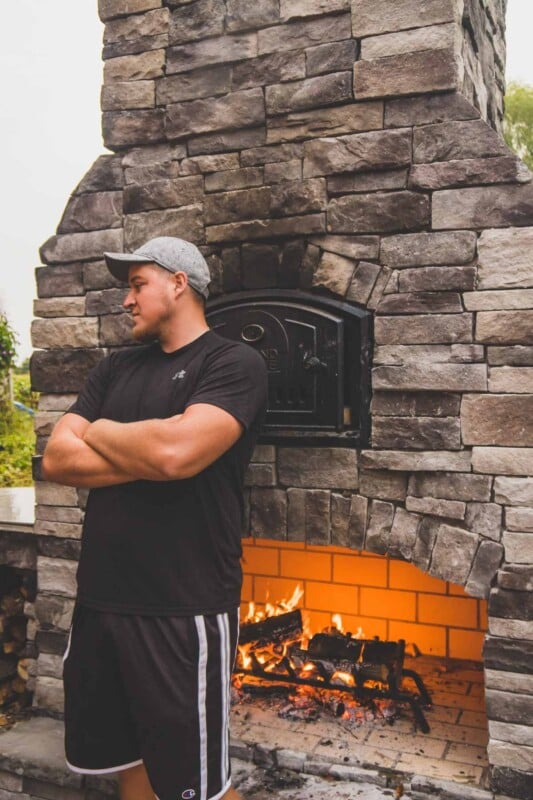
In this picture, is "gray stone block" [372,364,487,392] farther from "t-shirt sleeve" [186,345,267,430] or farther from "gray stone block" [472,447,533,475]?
"t-shirt sleeve" [186,345,267,430]

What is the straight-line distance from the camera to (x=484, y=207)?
2467 millimetres

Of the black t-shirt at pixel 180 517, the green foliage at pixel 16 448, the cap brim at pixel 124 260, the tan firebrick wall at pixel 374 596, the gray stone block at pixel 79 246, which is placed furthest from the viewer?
the green foliage at pixel 16 448

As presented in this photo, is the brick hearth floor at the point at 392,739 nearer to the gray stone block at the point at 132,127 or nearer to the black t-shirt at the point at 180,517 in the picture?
the black t-shirt at the point at 180,517

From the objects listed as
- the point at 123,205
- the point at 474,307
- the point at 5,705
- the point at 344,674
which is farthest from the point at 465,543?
the point at 5,705

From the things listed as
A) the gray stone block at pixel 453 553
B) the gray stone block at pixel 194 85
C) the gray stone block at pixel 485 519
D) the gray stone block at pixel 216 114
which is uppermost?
the gray stone block at pixel 194 85

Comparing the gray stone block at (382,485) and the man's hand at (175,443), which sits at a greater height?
the man's hand at (175,443)

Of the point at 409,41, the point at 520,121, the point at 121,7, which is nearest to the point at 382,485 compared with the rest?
the point at 409,41

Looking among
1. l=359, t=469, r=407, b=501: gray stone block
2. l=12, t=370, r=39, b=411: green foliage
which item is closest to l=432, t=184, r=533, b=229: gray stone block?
l=359, t=469, r=407, b=501: gray stone block

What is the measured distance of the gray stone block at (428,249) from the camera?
2.49 m

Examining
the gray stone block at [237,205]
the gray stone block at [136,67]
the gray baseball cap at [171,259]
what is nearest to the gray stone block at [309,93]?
the gray stone block at [237,205]

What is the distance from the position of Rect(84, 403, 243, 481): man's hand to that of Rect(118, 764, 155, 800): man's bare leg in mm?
991

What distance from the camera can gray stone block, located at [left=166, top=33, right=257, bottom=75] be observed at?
283 centimetres

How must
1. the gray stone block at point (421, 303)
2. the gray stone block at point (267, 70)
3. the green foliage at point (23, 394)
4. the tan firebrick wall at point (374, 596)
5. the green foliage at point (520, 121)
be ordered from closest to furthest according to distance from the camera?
1. the gray stone block at point (421, 303)
2. the gray stone block at point (267, 70)
3. the tan firebrick wall at point (374, 596)
4. the green foliage at point (23, 394)
5. the green foliage at point (520, 121)

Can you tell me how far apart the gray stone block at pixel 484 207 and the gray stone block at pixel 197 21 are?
1.18 m
